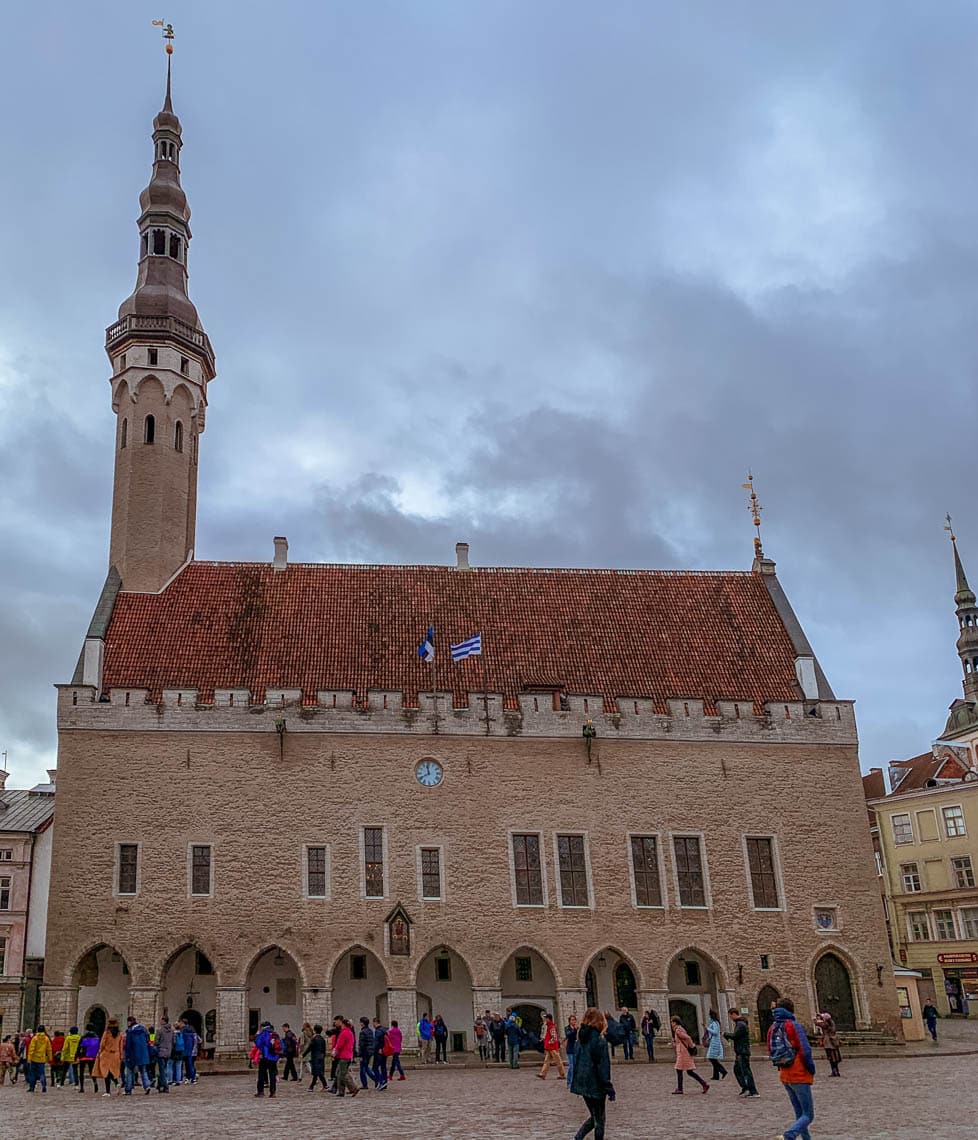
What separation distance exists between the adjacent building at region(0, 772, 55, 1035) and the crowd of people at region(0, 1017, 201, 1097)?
11862 mm

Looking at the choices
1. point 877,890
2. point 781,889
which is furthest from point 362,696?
point 877,890

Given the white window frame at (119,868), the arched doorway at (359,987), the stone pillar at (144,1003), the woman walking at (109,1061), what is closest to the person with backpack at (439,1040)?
the arched doorway at (359,987)

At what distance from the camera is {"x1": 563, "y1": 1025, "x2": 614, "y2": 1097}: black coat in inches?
447

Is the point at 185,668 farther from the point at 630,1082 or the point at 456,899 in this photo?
the point at 630,1082

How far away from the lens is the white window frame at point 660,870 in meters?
33.0

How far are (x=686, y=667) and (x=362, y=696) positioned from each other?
10441 millimetres

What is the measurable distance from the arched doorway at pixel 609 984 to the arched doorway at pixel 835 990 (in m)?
5.24

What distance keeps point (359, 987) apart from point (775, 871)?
40.6 ft

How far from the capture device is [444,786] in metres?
33.5

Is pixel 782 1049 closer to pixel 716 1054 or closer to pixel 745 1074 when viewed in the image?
pixel 745 1074

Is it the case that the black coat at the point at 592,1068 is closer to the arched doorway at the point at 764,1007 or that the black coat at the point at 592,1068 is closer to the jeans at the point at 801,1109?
the jeans at the point at 801,1109

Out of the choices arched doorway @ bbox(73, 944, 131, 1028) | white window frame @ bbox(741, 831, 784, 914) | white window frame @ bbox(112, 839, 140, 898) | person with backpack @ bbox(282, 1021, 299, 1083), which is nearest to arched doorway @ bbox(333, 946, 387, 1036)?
arched doorway @ bbox(73, 944, 131, 1028)

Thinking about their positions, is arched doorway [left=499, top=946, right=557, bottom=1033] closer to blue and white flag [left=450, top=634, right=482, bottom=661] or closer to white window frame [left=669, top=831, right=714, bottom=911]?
white window frame [left=669, top=831, right=714, bottom=911]

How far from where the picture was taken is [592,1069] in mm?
A: 11352
